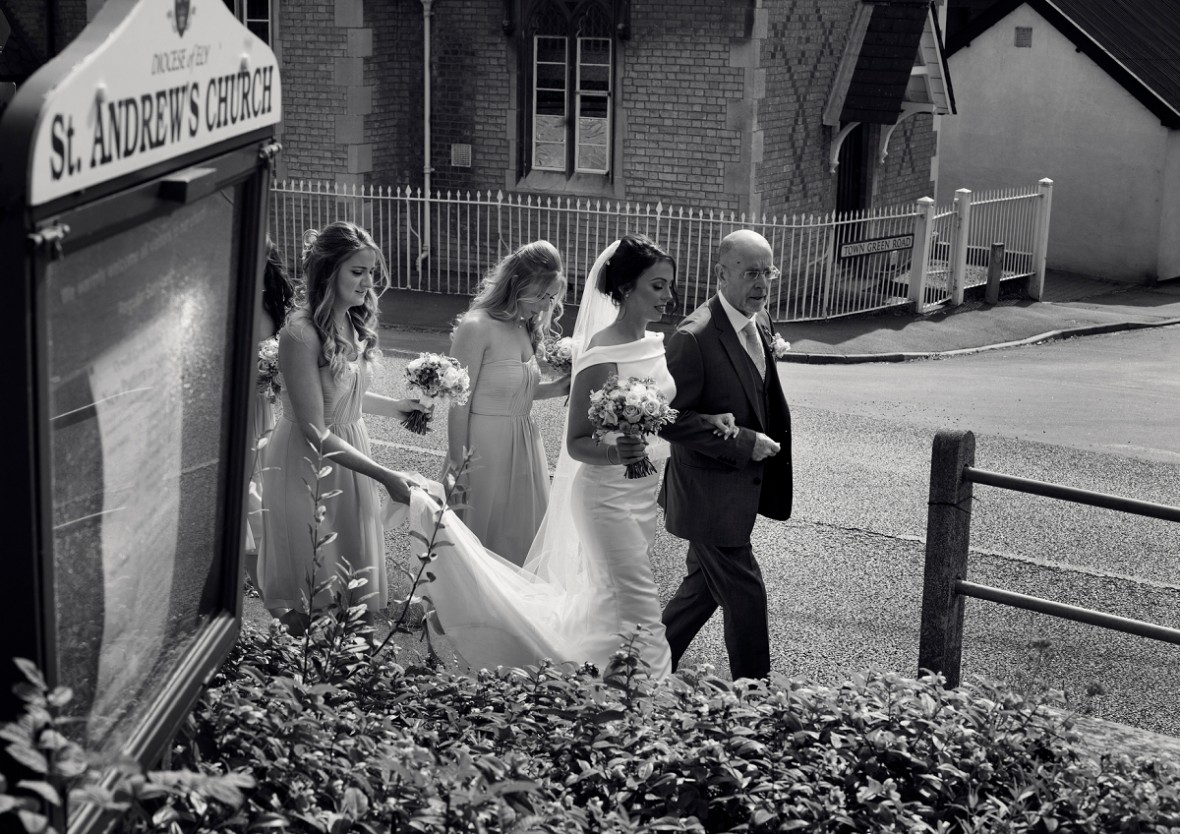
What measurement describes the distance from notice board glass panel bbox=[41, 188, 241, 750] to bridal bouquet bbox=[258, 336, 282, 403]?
3481mm

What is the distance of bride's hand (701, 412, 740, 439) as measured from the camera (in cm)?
572

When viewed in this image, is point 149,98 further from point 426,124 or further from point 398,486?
point 426,124

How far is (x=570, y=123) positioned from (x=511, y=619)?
46.0ft

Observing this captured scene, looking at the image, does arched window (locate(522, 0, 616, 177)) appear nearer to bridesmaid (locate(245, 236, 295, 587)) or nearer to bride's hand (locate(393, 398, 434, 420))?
bridesmaid (locate(245, 236, 295, 587))

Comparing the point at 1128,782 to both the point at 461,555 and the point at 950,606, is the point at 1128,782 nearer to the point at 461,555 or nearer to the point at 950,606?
the point at 950,606

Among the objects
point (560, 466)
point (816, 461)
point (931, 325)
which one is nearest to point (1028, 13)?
point (931, 325)

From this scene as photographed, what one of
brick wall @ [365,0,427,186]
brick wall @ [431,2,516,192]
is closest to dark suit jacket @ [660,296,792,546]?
brick wall @ [431,2,516,192]

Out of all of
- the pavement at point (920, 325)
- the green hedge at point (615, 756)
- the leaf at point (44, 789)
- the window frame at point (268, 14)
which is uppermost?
the window frame at point (268, 14)

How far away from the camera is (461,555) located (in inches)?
223

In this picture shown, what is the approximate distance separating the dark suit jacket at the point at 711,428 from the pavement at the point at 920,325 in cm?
939

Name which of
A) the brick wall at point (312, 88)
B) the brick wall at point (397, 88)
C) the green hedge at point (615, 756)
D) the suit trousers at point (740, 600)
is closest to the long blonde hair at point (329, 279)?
the suit trousers at point (740, 600)

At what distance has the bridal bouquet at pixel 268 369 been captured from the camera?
6602 millimetres

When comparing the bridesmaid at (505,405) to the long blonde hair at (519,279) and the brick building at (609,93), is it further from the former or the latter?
the brick building at (609,93)

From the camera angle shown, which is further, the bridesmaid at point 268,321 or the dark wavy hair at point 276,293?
the dark wavy hair at point 276,293
